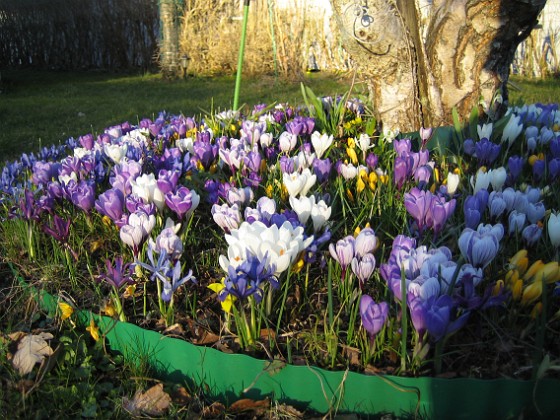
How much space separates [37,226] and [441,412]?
1.74 m

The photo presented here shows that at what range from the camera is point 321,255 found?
2086mm

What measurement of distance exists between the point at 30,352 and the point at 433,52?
273 centimetres

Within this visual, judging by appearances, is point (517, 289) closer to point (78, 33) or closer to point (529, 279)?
point (529, 279)

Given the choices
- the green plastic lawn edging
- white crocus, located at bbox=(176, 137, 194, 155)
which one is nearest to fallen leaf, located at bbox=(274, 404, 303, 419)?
the green plastic lawn edging

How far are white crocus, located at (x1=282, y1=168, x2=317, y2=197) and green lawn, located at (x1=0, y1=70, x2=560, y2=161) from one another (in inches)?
150

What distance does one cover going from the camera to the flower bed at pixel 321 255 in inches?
61.2

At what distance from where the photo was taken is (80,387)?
1.70 metres

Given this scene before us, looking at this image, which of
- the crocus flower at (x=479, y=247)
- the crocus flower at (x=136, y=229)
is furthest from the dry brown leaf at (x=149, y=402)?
the crocus flower at (x=479, y=247)

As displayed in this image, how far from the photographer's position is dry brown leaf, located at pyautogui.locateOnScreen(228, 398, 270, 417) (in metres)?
1.58

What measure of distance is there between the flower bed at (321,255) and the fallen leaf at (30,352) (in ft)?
0.36

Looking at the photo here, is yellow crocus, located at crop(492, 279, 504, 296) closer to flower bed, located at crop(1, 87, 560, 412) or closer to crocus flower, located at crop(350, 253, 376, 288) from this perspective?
flower bed, located at crop(1, 87, 560, 412)

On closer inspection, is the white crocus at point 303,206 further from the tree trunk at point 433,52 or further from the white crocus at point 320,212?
the tree trunk at point 433,52

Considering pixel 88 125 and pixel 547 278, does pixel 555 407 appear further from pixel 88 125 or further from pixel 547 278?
pixel 88 125

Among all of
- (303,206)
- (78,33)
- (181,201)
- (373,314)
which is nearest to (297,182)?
(303,206)
